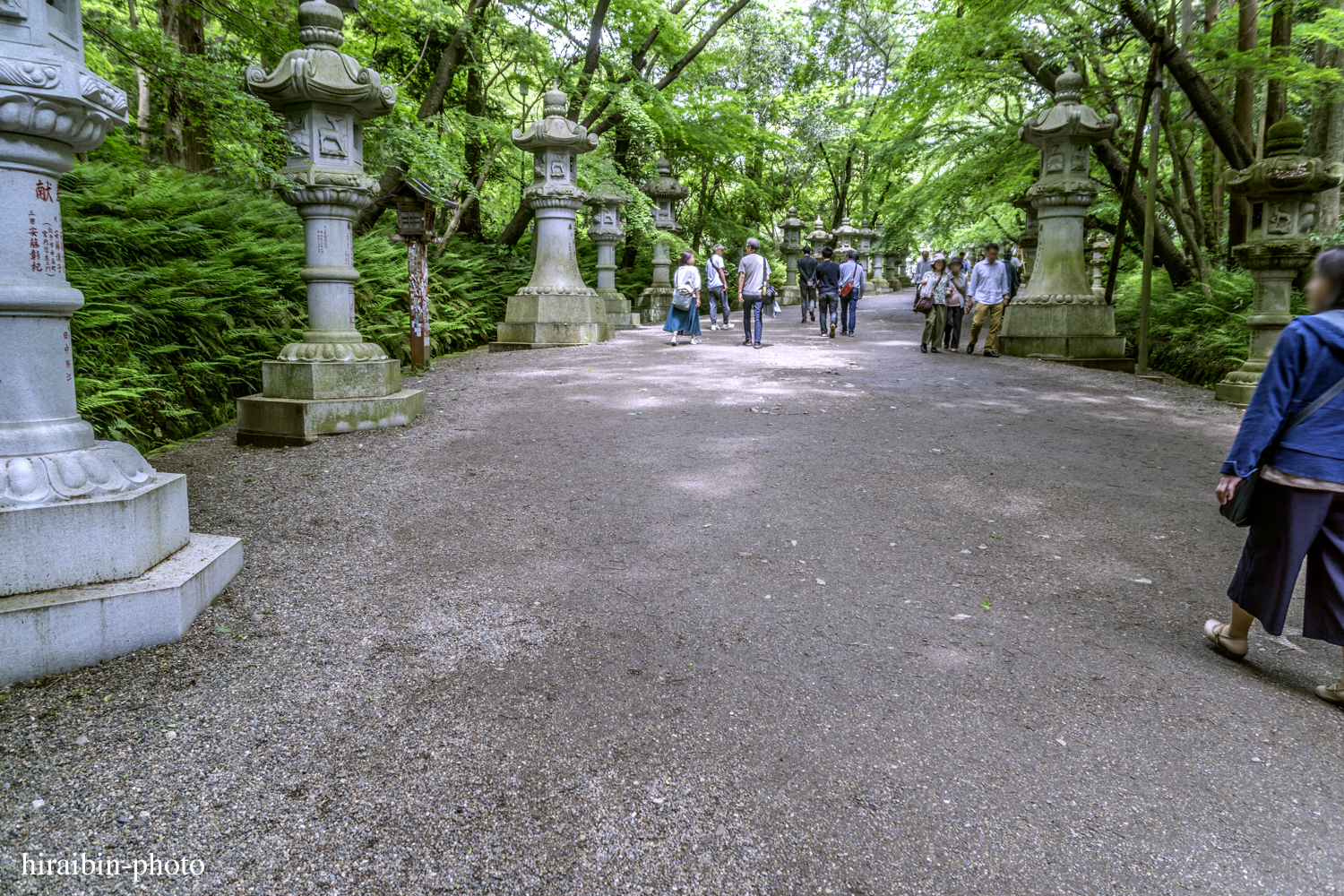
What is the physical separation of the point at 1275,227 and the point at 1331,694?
26.8 feet

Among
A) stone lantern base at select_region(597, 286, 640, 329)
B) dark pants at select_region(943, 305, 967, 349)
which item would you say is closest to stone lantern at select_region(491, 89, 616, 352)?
stone lantern base at select_region(597, 286, 640, 329)

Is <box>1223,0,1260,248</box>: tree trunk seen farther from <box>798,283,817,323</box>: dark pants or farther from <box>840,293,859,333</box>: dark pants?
<box>798,283,817,323</box>: dark pants

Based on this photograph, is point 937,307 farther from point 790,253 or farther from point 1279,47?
point 790,253

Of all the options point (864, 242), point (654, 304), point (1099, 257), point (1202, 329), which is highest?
point (864, 242)

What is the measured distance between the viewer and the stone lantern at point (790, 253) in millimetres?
26359

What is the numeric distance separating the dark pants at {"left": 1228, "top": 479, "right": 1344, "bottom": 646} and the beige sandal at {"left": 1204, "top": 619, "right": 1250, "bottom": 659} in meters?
0.20

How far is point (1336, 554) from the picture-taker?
301 cm

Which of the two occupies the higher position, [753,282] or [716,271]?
[716,271]

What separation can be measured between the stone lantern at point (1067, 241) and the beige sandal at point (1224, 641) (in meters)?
9.68

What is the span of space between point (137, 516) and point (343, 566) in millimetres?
1136

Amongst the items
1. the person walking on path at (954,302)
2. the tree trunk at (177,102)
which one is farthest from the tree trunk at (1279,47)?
the tree trunk at (177,102)

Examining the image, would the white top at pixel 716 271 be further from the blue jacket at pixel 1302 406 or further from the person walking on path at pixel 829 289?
the blue jacket at pixel 1302 406

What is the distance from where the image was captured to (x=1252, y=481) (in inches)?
124

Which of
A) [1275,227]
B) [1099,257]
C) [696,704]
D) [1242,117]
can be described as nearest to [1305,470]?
[696,704]
